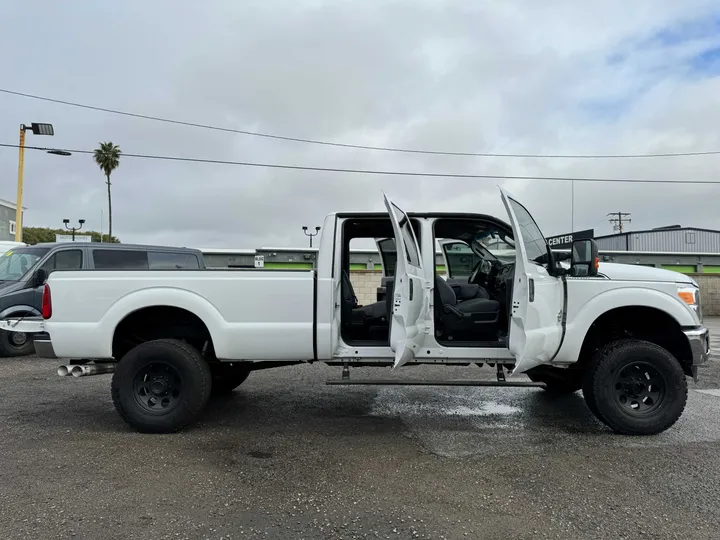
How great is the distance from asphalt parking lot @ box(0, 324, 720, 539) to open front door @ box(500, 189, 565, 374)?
0.85m

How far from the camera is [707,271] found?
79.2ft

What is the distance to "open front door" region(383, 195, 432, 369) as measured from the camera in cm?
435

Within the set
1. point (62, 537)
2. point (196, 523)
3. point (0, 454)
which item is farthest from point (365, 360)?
point (0, 454)

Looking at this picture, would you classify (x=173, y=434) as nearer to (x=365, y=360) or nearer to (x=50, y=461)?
(x=50, y=461)

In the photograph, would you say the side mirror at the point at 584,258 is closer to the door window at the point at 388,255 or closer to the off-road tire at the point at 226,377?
the door window at the point at 388,255

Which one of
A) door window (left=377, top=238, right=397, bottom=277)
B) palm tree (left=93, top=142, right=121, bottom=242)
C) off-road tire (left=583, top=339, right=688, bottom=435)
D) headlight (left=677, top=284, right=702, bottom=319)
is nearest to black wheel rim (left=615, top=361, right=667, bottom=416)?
off-road tire (left=583, top=339, right=688, bottom=435)

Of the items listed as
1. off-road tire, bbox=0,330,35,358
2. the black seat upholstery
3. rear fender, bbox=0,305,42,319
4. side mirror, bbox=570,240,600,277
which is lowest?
off-road tire, bbox=0,330,35,358

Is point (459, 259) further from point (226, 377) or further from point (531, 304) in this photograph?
point (226, 377)

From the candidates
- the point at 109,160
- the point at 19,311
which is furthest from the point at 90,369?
the point at 109,160

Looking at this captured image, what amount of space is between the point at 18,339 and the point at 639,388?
33.7ft

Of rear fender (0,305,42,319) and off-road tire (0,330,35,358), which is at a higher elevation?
rear fender (0,305,42,319)

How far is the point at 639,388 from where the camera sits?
4.66 meters

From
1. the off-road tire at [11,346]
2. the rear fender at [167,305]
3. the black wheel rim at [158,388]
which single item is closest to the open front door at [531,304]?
the rear fender at [167,305]

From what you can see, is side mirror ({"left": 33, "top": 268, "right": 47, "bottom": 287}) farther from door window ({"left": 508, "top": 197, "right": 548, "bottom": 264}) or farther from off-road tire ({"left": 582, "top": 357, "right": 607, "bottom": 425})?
off-road tire ({"left": 582, "top": 357, "right": 607, "bottom": 425})
